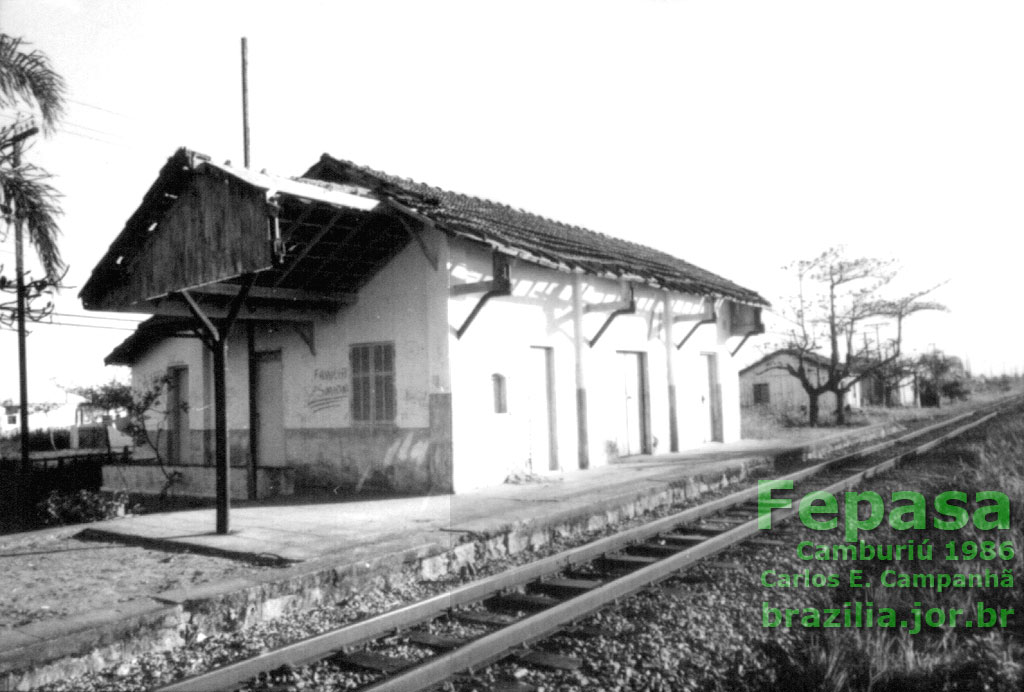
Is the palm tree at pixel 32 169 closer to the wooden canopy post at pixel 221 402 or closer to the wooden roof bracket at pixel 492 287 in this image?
the wooden canopy post at pixel 221 402

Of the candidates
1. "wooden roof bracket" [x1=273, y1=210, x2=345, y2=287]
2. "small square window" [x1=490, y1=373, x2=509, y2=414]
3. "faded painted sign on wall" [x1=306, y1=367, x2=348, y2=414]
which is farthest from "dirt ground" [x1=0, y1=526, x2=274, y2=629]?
"small square window" [x1=490, y1=373, x2=509, y2=414]

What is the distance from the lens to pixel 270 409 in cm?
1376

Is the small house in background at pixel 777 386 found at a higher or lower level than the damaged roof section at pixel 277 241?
lower

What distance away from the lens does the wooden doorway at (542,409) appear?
1299 centimetres

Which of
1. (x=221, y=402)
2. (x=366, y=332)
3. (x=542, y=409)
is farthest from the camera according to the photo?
(x=542, y=409)

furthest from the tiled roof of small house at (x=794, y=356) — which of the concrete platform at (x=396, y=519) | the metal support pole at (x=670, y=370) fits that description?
the concrete platform at (x=396, y=519)

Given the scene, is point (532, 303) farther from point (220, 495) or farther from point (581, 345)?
point (220, 495)

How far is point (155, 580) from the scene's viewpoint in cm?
649

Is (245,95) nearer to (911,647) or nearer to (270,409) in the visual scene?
(270,409)

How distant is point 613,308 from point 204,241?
321 inches

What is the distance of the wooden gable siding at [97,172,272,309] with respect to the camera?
8.00 meters

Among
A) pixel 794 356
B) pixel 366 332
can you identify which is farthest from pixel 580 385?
pixel 794 356

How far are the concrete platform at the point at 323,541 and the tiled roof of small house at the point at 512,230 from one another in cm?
354

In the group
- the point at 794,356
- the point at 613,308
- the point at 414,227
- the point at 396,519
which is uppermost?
the point at 414,227
